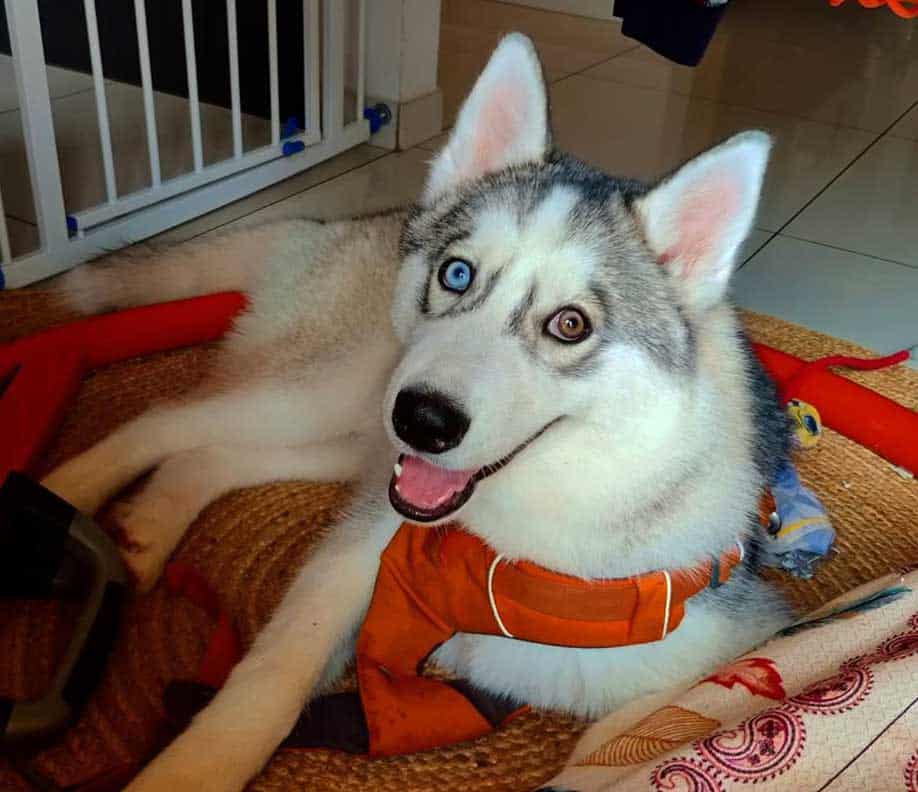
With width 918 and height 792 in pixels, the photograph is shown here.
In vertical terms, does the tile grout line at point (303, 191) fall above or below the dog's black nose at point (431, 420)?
below

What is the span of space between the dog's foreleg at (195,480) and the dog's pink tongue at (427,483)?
573mm

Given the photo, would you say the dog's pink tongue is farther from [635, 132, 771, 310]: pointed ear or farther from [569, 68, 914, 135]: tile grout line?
[569, 68, 914, 135]: tile grout line

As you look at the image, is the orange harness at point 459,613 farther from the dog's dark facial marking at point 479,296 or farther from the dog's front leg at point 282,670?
the dog's dark facial marking at point 479,296

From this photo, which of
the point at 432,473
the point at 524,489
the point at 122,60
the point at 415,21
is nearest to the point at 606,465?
the point at 524,489

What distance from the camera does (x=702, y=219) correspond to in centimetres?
111

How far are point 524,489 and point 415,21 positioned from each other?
2487mm

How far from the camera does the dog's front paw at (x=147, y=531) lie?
1.46 metres

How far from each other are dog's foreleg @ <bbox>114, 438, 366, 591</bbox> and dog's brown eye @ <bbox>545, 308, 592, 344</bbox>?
0.70 m

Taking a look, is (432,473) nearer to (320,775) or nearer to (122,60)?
(320,775)

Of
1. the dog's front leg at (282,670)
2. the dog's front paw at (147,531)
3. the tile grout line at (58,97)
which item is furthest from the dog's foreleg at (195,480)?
the tile grout line at (58,97)

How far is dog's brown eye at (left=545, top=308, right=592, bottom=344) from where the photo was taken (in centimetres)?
107

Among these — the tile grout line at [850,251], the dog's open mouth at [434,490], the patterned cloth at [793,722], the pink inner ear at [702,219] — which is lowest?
the tile grout line at [850,251]

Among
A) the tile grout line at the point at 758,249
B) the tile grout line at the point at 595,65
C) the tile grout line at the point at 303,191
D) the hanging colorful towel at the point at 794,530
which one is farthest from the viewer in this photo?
the tile grout line at the point at 595,65

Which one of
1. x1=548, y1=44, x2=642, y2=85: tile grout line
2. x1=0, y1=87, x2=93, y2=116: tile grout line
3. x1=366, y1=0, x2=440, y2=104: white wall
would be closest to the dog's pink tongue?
x1=366, y1=0, x2=440, y2=104: white wall
